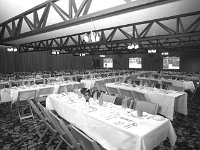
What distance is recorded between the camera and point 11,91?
Result: 244 inches

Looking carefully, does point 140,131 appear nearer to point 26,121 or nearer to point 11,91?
point 26,121

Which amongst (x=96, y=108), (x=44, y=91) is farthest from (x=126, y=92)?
(x=44, y=91)

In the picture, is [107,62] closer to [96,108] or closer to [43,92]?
[43,92]

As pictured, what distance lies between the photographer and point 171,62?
19.5 metres

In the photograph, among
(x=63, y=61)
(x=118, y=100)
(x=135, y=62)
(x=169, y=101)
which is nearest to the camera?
(x=118, y=100)

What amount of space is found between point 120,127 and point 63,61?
20748 millimetres

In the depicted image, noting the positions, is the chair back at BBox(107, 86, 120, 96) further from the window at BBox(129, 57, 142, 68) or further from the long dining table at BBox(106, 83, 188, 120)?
the window at BBox(129, 57, 142, 68)

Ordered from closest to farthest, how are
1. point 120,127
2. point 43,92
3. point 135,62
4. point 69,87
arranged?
point 120,127, point 43,92, point 69,87, point 135,62

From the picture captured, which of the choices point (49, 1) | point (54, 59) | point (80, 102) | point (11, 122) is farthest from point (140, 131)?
point (54, 59)

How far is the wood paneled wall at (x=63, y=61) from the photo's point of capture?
685 inches

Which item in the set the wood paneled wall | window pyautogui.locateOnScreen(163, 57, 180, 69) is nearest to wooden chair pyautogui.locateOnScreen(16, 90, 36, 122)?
the wood paneled wall

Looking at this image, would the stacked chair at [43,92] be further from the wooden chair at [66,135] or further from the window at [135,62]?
the window at [135,62]

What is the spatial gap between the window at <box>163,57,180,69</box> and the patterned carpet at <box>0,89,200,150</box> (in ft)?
47.6

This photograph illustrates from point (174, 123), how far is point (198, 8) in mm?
3680
